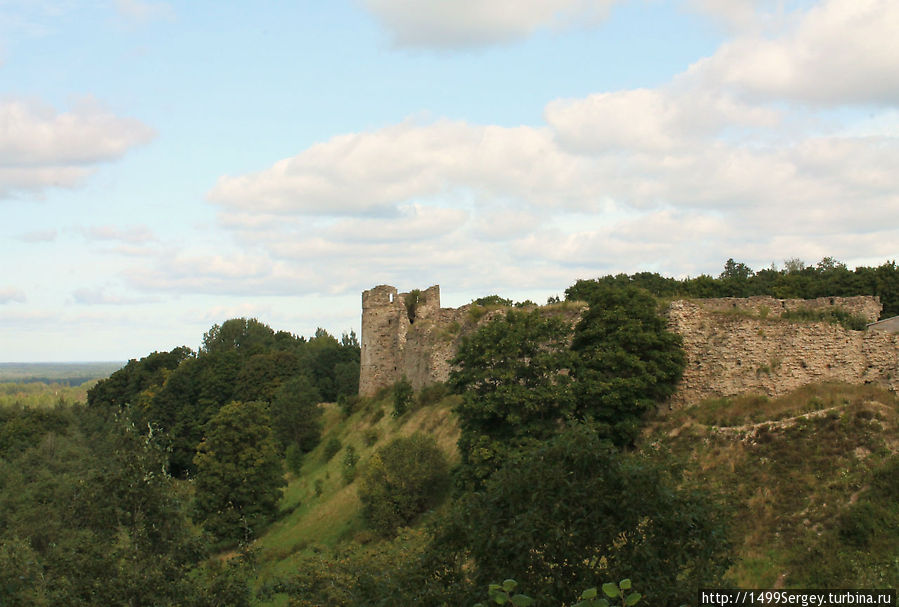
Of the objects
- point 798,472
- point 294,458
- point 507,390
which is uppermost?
point 507,390

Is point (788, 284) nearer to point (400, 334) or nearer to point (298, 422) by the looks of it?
point (400, 334)

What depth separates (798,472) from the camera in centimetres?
1936

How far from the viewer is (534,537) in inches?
417

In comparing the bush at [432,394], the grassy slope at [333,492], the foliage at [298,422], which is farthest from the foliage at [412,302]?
the foliage at [298,422]

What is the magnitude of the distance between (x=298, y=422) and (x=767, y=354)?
3153cm

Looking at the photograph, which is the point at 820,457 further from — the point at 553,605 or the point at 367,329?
the point at 367,329

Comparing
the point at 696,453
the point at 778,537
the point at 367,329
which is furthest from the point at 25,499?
the point at 778,537

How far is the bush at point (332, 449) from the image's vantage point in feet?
140

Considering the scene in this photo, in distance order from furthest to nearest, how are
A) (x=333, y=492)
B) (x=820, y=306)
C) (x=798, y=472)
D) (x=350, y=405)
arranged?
(x=350, y=405) < (x=333, y=492) < (x=820, y=306) < (x=798, y=472)

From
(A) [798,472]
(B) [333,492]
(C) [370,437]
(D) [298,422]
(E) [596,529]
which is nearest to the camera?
(E) [596,529]

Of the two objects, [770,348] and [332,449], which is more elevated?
[770,348]

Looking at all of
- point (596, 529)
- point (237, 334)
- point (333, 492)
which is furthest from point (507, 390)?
point (237, 334)

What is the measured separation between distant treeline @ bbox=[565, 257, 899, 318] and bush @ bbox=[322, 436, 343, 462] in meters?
15.8

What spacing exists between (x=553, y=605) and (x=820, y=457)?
1223cm
